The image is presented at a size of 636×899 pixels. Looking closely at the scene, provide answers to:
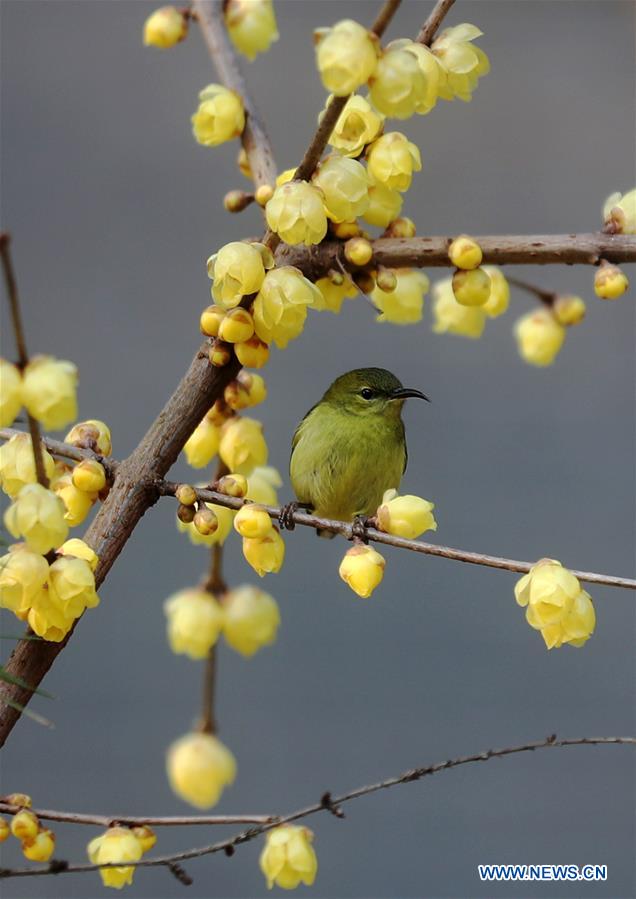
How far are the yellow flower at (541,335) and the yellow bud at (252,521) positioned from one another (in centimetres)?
47

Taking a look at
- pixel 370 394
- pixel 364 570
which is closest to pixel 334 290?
pixel 364 570

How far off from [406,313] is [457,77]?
252mm

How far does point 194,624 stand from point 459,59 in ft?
1.85

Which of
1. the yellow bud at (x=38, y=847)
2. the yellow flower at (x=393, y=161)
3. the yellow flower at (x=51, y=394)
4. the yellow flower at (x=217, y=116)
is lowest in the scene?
the yellow bud at (x=38, y=847)

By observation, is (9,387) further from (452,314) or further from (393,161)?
(452,314)

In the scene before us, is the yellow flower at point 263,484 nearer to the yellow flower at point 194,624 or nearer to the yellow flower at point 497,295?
the yellow flower at point 194,624

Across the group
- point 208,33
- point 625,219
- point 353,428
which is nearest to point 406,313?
point 625,219

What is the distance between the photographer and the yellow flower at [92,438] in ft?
2.87

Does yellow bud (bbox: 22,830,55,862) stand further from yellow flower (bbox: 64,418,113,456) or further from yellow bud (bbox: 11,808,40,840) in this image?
yellow flower (bbox: 64,418,113,456)

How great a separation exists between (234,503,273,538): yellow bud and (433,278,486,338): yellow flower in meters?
0.43

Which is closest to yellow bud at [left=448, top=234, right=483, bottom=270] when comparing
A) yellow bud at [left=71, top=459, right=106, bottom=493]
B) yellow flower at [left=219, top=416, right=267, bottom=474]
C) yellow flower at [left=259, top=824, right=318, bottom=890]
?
yellow flower at [left=219, top=416, right=267, bottom=474]

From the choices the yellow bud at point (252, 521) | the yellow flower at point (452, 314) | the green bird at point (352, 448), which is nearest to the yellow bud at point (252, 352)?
the yellow bud at point (252, 521)

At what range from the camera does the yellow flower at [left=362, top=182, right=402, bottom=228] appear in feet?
2.97

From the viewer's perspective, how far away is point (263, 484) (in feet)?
3.50
